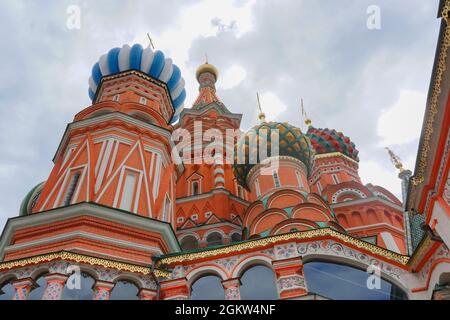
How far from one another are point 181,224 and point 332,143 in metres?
13.0

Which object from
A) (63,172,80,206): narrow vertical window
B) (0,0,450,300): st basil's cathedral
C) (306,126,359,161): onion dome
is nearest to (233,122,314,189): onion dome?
(0,0,450,300): st basil's cathedral

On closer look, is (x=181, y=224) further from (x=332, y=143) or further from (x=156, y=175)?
(x=332, y=143)

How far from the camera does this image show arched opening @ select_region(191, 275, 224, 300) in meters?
9.40

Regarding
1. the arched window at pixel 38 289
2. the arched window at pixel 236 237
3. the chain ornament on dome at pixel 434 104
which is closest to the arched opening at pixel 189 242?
the arched window at pixel 236 237

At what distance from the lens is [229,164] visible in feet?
70.3

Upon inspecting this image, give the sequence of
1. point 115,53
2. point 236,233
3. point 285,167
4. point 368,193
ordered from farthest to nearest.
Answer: point 368,193 → point 115,53 → point 236,233 → point 285,167

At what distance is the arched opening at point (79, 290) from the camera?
342 inches

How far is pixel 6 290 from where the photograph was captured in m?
9.04

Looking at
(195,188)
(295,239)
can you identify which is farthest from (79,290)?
(195,188)

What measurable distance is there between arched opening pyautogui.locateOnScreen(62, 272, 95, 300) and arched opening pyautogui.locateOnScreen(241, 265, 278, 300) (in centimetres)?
337
